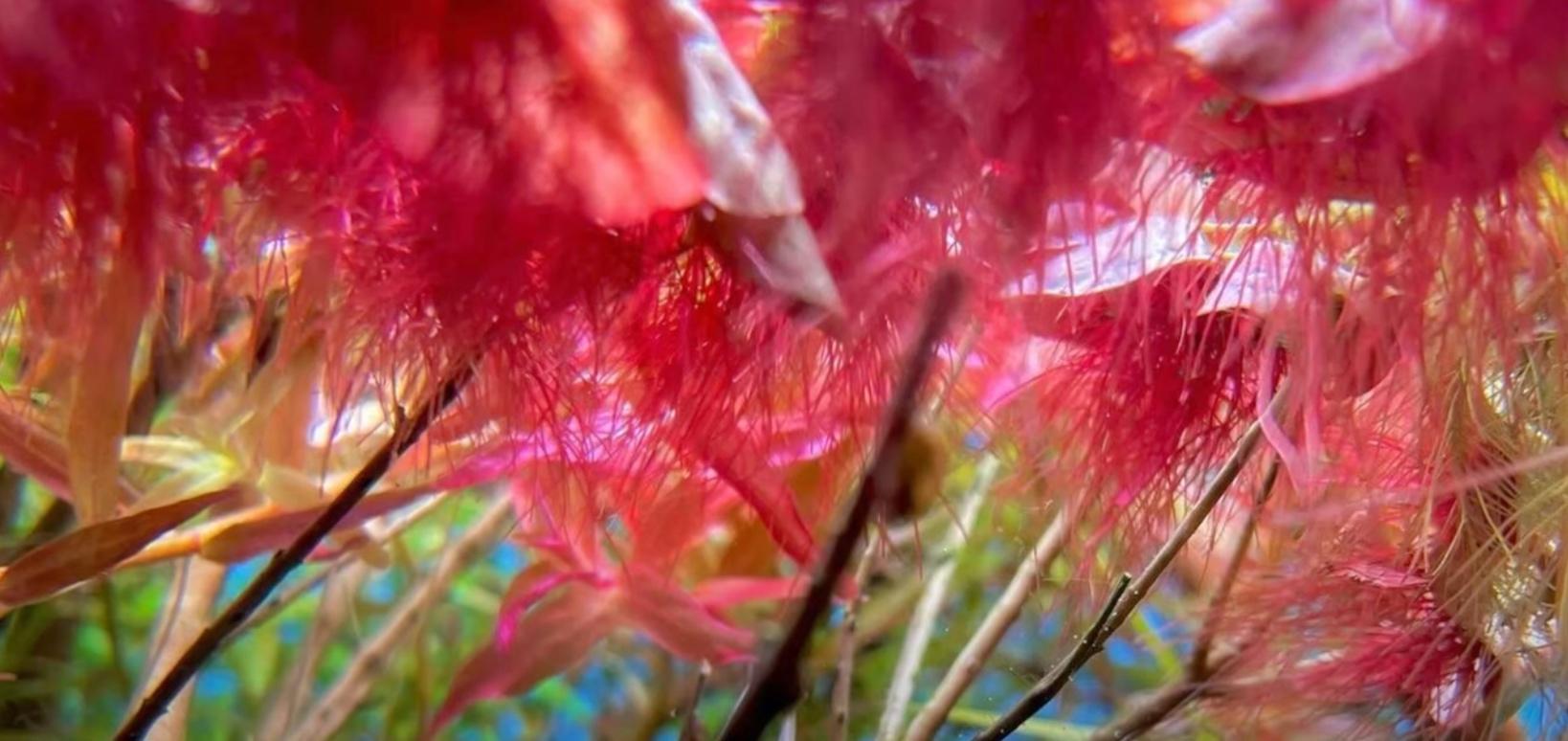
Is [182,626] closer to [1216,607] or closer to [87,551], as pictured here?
[87,551]

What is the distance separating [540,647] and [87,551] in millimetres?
190

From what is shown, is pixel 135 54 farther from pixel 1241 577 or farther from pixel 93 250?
pixel 1241 577

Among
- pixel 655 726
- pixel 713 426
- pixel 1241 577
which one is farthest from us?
pixel 655 726

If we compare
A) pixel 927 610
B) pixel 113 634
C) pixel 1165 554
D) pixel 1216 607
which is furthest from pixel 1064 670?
pixel 113 634

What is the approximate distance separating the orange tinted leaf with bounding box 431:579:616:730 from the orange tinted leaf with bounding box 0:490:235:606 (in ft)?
0.52

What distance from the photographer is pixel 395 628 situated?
66 cm

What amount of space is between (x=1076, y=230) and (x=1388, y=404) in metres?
0.13

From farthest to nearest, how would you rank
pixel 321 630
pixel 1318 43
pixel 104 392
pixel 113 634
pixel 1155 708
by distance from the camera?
pixel 113 634 → pixel 321 630 → pixel 1155 708 → pixel 104 392 → pixel 1318 43

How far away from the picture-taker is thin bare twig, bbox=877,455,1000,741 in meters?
0.60

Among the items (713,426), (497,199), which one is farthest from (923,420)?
(497,199)

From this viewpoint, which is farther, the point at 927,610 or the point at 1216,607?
the point at 927,610

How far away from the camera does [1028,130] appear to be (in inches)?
11.2

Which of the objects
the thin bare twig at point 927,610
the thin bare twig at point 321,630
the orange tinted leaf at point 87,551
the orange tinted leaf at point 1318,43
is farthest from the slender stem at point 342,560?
the orange tinted leaf at point 1318,43

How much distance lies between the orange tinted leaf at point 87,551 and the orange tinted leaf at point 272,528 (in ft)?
0.08
